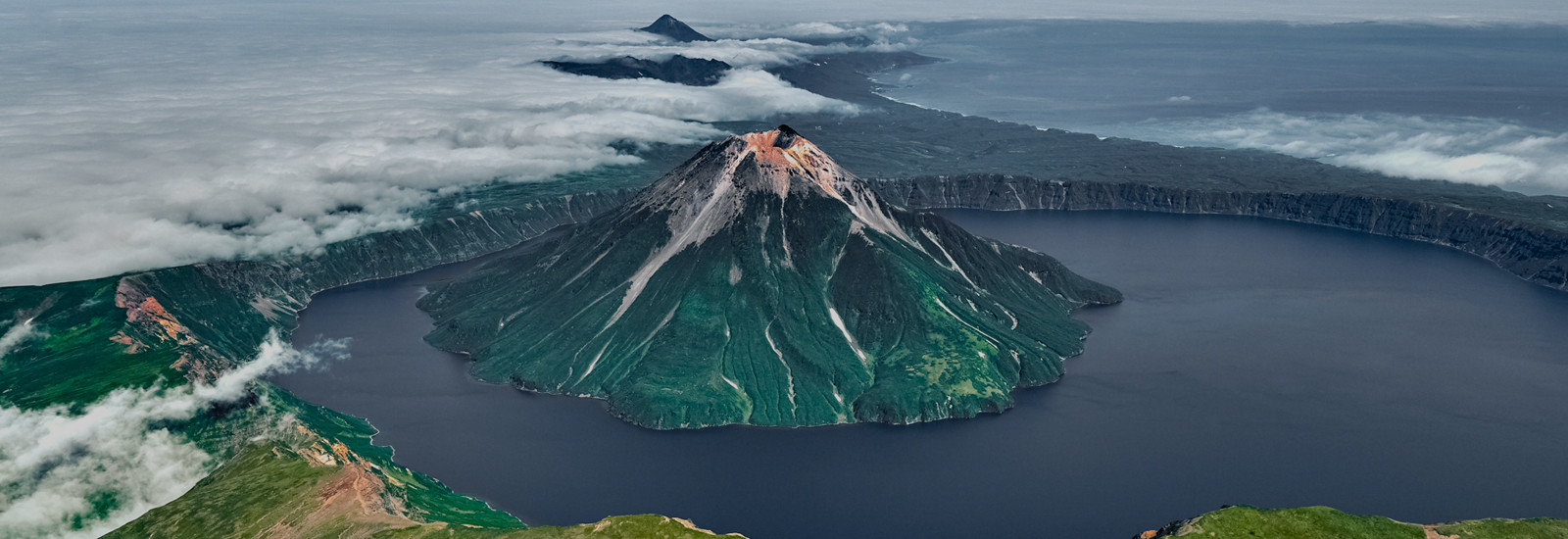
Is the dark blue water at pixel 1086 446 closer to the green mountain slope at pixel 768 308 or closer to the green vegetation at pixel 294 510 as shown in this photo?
the green mountain slope at pixel 768 308

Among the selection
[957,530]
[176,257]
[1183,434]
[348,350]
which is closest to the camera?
[957,530]

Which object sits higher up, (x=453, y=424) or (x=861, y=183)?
(x=861, y=183)

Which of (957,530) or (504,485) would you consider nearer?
(957,530)

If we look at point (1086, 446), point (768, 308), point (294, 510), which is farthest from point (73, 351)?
point (1086, 446)

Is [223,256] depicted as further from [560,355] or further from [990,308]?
[990,308]

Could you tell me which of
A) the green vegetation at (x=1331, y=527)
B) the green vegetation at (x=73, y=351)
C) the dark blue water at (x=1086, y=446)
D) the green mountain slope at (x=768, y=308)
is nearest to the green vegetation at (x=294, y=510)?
the dark blue water at (x=1086, y=446)

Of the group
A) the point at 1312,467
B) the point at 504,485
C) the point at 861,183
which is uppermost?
the point at 861,183

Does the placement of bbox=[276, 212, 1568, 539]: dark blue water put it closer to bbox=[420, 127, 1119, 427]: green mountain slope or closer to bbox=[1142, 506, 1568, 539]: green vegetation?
bbox=[420, 127, 1119, 427]: green mountain slope

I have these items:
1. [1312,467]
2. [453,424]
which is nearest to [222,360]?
[453,424]
